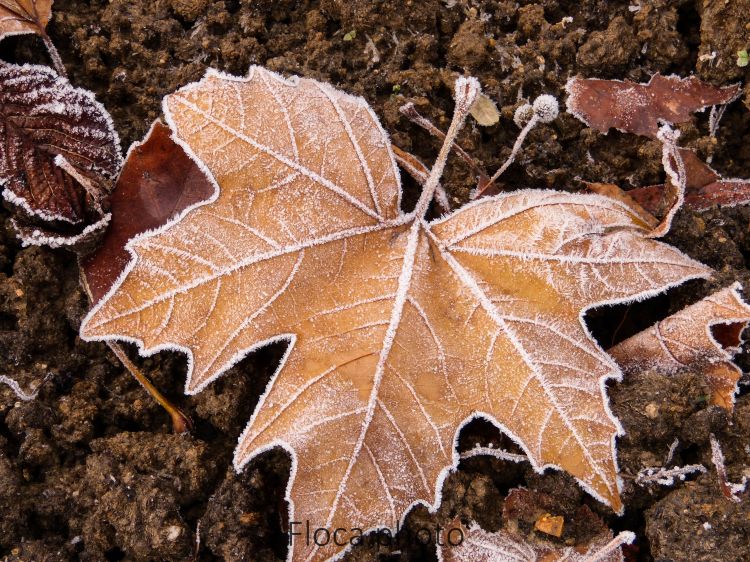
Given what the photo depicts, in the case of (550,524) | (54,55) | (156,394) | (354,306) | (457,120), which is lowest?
(550,524)

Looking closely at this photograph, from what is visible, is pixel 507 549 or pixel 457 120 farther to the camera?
pixel 507 549

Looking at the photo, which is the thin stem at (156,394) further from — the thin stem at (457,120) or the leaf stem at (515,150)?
the leaf stem at (515,150)

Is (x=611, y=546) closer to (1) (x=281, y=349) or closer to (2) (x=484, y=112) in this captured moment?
(1) (x=281, y=349)

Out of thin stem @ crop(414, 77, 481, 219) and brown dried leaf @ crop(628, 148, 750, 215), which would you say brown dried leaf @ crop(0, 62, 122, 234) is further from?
brown dried leaf @ crop(628, 148, 750, 215)

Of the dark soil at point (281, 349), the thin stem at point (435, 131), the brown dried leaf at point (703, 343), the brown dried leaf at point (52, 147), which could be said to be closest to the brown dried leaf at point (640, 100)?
the dark soil at point (281, 349)

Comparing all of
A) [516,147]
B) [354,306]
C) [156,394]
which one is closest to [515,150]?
[516,147]
